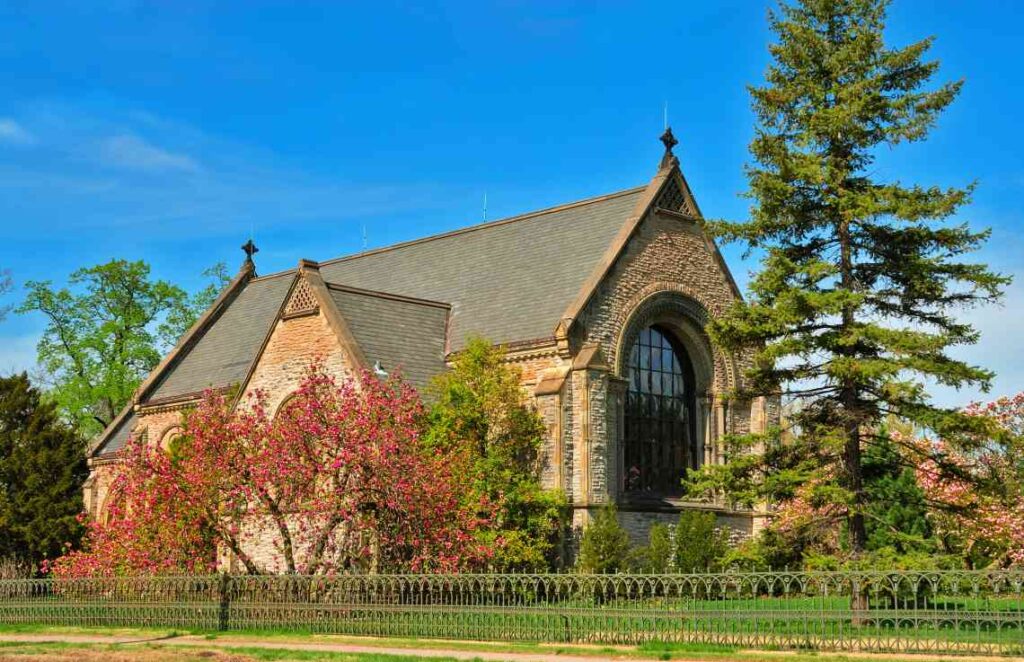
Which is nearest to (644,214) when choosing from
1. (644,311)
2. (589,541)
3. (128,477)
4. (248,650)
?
(644,311)

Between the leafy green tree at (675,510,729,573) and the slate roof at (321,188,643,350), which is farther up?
the slate roof at (321,188,643,350)

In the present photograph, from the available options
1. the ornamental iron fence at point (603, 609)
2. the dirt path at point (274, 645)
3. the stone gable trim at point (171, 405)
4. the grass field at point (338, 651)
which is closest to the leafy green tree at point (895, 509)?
the ornamental iron fence at point (603, 609)

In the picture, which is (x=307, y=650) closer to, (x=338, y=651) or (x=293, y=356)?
(x=338, y=651)

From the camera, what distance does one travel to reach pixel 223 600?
22609 millimetres

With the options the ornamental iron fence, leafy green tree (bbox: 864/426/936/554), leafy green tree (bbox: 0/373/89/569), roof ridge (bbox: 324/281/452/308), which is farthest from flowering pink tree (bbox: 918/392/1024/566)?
leafy green tree (bbox: 0/373/89/569)

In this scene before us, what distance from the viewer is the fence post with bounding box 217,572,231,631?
73.8ft

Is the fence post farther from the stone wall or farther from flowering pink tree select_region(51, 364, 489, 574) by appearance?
the stone wall

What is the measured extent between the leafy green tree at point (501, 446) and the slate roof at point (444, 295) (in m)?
1.98

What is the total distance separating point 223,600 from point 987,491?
46.7ft

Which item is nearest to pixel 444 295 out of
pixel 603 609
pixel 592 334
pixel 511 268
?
pixel 511 268

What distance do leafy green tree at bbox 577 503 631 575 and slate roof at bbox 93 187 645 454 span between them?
206 inches

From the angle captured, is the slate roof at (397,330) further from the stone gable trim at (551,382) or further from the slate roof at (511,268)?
the stone gable trim at (551,382)

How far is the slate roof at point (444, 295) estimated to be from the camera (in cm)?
3300

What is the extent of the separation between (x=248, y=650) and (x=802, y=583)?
844cm
